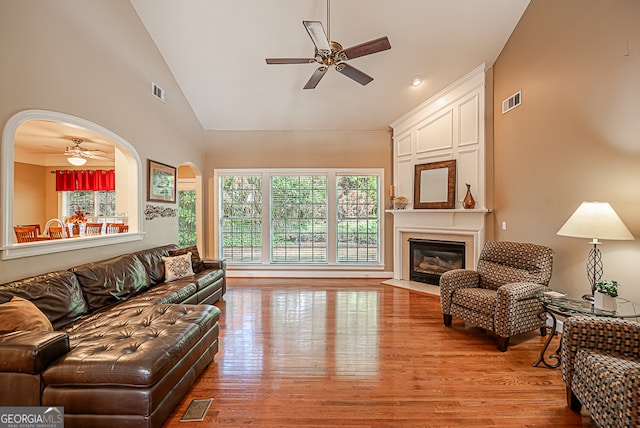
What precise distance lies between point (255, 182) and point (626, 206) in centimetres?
553

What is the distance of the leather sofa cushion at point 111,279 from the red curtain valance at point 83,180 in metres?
4.45

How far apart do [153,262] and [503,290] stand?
163 inches

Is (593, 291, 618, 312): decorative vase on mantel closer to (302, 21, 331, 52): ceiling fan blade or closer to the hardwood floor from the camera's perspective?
the hardwood floor

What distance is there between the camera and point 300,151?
6.24 meters

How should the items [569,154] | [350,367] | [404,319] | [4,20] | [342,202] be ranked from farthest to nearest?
1. [342,202]
2. [404,319]
3. [569,154]
4. [350,367]
5. [4,20]

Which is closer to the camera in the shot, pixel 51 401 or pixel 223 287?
pixel 51 401

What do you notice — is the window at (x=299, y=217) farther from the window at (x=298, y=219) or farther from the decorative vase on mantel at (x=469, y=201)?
the decorative vase on mantel at (x=469, y=201)

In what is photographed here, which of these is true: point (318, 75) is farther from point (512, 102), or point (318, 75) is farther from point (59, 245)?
point (59, 245)

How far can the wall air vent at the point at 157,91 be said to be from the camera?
4.42 meters

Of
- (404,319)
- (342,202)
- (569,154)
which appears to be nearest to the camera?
(569,154)

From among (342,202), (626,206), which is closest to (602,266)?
(626,206)

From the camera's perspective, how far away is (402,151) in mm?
5809

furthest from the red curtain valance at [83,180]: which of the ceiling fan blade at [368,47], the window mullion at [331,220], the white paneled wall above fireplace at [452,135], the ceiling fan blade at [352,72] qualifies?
the white paneled wall above fireplace at [452,135]

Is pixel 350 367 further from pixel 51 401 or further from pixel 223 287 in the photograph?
pixel 223 287
